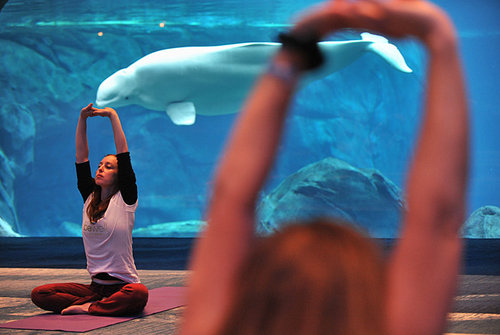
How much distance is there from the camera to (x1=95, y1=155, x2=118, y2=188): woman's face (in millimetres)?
4703

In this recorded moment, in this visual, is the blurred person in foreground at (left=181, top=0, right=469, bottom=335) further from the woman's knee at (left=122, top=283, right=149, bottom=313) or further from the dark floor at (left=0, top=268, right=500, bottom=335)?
the woman's knee at (left=122, top=283, right=149, bottom=313)

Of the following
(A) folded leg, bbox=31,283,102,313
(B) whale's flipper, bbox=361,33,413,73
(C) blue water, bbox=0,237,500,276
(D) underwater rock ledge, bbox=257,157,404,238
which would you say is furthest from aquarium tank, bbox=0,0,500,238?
(A) folded leg, bbox=31,283,102,313

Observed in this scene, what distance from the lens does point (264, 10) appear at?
83.4 ft

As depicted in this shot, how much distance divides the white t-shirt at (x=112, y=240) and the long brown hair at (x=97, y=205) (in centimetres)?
3

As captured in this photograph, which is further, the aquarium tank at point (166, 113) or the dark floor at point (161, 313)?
the aquarium tank at point (166, 113)

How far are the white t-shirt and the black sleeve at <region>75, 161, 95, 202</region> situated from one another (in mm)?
252

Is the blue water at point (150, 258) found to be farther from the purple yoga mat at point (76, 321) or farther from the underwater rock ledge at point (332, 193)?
the underwater rock ledge at point (332, 193)

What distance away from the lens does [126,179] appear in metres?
4.66

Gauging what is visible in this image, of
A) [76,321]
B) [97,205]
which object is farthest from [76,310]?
[97,205]

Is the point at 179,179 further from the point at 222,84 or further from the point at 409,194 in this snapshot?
the point at 409,194

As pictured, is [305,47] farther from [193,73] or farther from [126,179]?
[193,73]

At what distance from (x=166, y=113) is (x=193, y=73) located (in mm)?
9897

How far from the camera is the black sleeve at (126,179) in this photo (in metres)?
4.64

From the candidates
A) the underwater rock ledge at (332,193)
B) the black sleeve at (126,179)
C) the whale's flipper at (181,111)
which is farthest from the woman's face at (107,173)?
the underwater rock ledge at (332,193)
